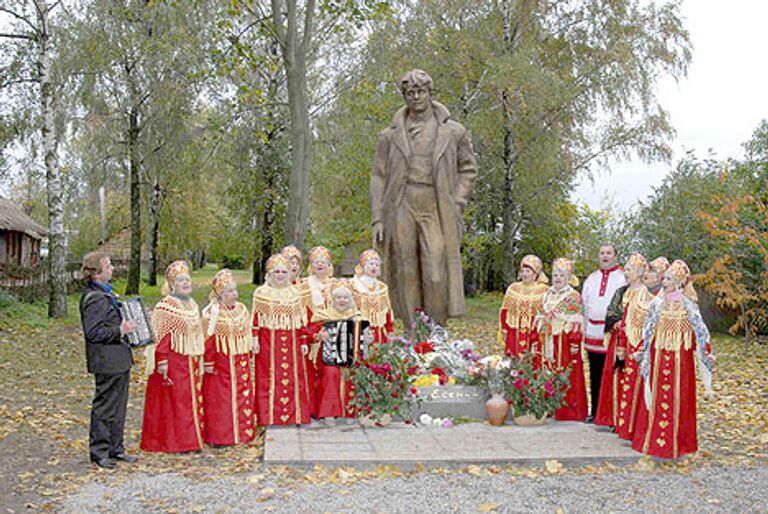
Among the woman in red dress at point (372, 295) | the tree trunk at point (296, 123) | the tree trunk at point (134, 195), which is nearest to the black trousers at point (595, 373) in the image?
the woman in red dress at point (372, 295)

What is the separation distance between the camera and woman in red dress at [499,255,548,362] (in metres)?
8.41

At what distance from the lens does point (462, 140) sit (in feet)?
29.6

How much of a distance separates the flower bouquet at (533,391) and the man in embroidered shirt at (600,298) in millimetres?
537

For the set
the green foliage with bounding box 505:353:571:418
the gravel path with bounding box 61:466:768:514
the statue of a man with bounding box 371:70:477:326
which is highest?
the statue of a man with bounding box 371:70:477:326

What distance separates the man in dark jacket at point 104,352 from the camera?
21.2ft

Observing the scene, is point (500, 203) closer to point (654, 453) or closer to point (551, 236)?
point (551, 236)

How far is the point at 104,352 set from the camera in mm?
6512

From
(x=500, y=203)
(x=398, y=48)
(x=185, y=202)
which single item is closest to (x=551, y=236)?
(x=500, y=203)

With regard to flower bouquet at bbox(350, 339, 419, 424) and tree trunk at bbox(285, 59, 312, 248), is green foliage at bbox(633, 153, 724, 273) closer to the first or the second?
tree trunk at bbox(285, 59, 312, 248)

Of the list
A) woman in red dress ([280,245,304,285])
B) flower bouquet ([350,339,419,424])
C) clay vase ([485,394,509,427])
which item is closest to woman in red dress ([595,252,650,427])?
clay vase ([485,394,509,427])

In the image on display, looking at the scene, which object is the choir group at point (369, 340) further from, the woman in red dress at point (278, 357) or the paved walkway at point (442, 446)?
the paved walkway at point (442, 446)

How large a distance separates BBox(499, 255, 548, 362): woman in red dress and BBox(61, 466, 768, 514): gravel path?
217 cm

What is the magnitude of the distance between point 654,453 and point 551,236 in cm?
1900

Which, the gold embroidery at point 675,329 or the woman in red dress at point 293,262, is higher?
the woman in red dress at point 293,262
